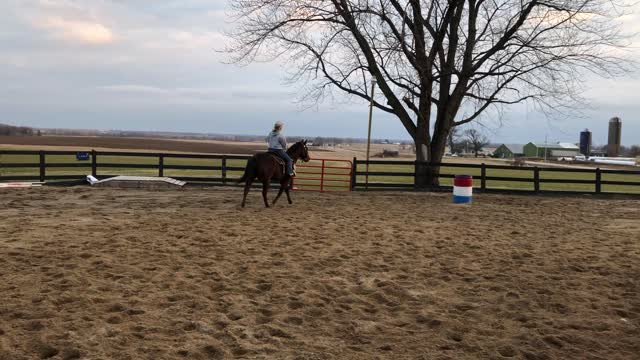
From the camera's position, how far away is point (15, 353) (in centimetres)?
370

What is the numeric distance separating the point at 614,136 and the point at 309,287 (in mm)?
110569

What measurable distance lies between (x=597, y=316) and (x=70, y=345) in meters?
4.66

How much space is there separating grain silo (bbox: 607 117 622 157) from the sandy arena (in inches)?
3898

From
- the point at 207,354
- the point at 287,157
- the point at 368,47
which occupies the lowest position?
the point at 207,354

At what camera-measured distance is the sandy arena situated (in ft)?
13.4

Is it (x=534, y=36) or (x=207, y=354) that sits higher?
(x=534, y=36)

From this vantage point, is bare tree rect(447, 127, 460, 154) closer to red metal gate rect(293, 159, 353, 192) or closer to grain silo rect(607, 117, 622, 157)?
red metal gate rect(293, 159, 353, 192)

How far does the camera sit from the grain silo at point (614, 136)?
95.9 m

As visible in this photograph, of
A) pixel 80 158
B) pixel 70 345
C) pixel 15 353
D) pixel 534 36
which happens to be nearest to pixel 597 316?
pixel 70 345

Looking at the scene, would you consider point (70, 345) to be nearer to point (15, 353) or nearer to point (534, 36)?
point (15, 353)

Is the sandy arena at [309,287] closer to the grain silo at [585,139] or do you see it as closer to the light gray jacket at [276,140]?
the light gray jacket at [276,140]

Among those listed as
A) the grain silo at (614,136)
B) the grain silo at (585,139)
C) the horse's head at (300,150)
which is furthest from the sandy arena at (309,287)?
the grain silo at (614,136)

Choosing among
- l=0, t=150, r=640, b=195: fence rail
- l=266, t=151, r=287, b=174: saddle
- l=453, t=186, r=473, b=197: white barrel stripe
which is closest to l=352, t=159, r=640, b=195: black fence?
l=0, t=150, r=640, b=195: fence rail

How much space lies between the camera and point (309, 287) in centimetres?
563
